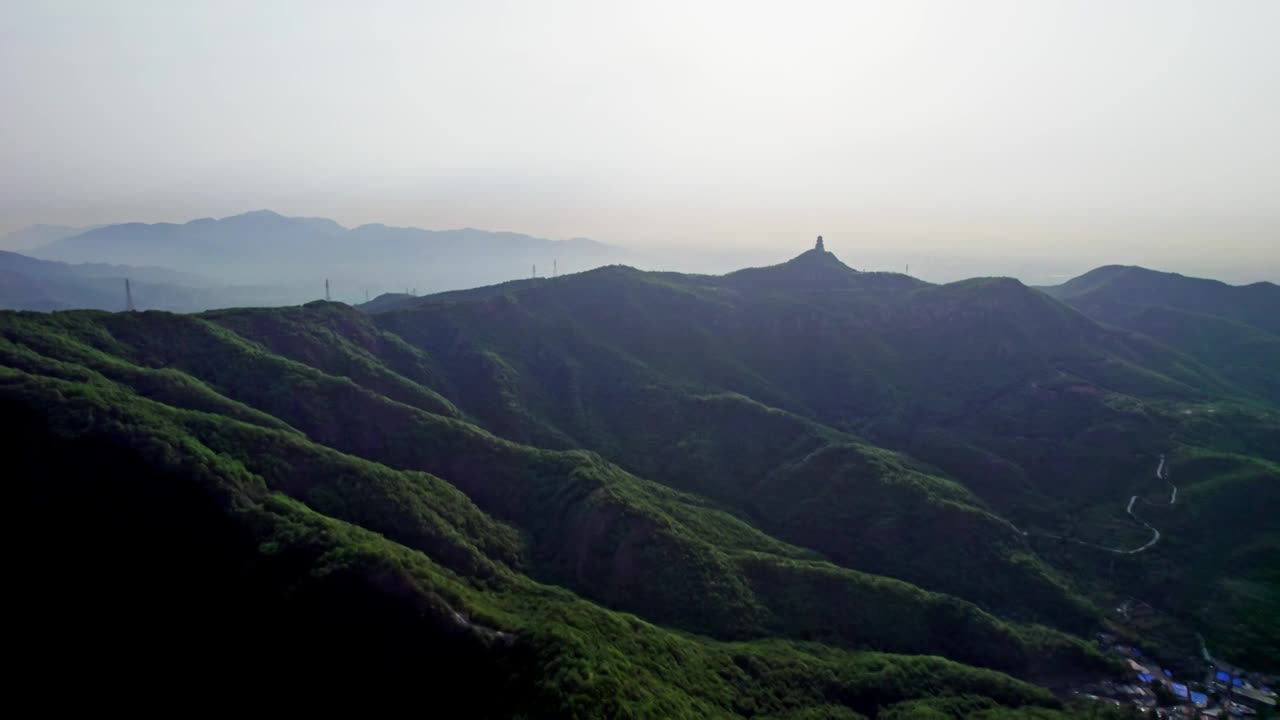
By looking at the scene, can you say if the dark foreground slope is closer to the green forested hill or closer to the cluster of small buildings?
the green forested hill

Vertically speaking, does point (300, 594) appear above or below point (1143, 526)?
above

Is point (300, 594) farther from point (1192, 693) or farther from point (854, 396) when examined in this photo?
point (854, 396)

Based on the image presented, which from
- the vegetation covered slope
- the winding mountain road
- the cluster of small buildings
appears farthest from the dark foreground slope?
the winding mountain road

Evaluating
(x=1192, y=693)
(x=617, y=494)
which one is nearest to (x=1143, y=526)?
(x=1192, y=693)

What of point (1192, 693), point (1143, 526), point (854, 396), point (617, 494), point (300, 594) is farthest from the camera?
point (854, 396)

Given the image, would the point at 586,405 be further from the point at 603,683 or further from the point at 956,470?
the point at 603,683

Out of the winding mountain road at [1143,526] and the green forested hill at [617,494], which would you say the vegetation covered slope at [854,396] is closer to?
the green forested hill at [617,494]
